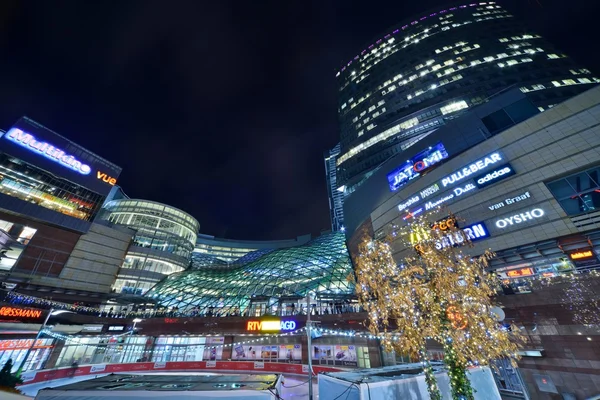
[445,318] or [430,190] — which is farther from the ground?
[430,190]

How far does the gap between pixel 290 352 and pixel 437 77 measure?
7140cm

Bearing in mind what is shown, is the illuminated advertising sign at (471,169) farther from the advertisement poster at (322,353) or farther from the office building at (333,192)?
the office building at (333,192)

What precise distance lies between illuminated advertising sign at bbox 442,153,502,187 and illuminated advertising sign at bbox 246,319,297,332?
91.8 feet

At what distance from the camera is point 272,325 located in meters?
29.2

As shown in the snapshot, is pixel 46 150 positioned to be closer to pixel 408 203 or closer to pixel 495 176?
pixel 408 203

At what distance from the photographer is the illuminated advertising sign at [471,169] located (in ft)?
88.7

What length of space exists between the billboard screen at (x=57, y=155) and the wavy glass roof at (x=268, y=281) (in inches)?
992

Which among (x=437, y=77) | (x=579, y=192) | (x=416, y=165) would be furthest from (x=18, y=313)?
(x=437, y=77)

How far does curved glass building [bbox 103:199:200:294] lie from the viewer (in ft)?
164

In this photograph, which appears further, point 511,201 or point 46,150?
point 46,150

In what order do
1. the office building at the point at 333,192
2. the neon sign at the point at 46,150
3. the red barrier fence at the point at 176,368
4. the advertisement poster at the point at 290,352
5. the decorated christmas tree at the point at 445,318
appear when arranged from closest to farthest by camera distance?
the decorated christmas tree at the point at 445,318
the red barrier fence at the point at 176,368
the advertisement poster at the point at 290,352
the neon sign at the point at 46,150
the office building at the point at 333,192

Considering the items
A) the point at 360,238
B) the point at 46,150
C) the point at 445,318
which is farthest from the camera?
the point at 360,238

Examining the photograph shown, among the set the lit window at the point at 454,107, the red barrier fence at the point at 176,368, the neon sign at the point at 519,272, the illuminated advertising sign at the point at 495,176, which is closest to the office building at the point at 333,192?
the lit window at the point at 454,107

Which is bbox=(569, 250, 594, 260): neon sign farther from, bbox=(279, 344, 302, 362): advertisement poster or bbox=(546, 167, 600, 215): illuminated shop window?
bbox=(279, 344, 302, 362): advertisement poster
